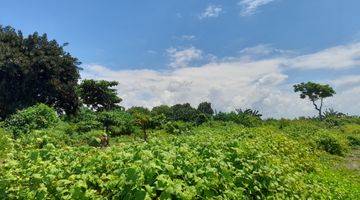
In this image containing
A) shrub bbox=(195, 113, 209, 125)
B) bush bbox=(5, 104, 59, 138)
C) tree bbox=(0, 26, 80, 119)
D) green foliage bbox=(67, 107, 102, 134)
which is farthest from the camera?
shrub bbox=(195, 113, 209, 125)

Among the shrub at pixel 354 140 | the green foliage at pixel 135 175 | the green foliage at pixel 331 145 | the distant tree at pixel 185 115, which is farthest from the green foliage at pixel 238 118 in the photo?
the green foliage at pixel 135 175

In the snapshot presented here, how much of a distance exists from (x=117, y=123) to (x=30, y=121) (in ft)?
20.6

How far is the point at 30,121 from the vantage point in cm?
3098

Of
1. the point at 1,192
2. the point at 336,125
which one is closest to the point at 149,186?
the point at 1,192

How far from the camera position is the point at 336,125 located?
169 feet

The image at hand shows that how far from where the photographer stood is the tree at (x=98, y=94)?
44.9 meters

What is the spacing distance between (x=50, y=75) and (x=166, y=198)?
114 ft

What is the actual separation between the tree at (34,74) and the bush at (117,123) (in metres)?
5.08

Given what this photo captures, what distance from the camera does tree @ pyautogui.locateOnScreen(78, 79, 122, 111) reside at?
4491cm

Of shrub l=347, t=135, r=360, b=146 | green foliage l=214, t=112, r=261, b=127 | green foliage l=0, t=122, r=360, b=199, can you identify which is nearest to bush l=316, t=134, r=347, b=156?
shrub l=347, t=135, r=360, b=146

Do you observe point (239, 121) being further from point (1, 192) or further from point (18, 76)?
point (1, 192)

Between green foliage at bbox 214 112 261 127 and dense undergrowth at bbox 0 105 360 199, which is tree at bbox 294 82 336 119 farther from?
dense undergrowth at bbox 0 105 360 199

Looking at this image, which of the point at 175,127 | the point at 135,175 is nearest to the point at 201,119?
the point at 175,127

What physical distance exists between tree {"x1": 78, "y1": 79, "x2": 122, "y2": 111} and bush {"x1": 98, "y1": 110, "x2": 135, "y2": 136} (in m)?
8.04
